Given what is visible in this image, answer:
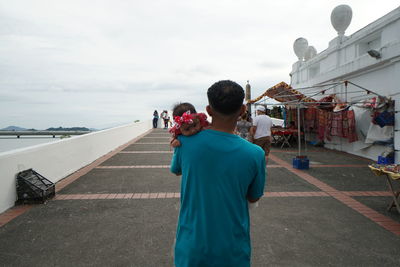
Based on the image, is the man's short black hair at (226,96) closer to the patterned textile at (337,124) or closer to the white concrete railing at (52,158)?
the white concrete railing at (52,158)

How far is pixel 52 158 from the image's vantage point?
6.09 m

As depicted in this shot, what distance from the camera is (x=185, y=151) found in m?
1.42

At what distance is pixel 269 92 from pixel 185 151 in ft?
35.9

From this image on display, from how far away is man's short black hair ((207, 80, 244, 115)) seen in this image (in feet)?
4.58

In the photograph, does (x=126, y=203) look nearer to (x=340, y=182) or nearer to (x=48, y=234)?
(x=48, y=234)

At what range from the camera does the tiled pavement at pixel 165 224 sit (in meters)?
3.11

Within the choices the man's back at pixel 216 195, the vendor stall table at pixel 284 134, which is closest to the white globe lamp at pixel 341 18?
the vendor stall table at pixel 284 134

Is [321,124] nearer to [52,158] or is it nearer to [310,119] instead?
[310,119]

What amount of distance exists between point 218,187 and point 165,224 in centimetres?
290

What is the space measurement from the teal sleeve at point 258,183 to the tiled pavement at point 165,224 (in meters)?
1.87

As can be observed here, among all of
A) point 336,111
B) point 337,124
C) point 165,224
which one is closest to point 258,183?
point 165,224

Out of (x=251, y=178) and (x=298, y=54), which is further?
(x=298, y=54)

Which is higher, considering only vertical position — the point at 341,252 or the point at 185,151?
the point at 185,151

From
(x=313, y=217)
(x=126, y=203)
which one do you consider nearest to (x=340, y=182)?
(x=313, y=217)
